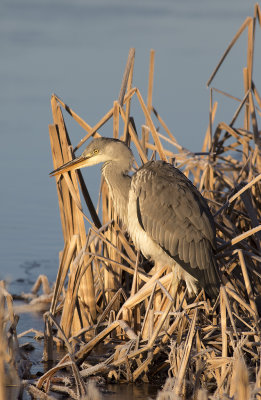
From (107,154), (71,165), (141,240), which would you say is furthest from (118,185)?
(141,240)

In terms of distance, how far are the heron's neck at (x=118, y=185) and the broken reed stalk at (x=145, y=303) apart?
0.11 m

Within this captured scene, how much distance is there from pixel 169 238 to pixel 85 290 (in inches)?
29.6

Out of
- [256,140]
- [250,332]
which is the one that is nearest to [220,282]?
[250,332]

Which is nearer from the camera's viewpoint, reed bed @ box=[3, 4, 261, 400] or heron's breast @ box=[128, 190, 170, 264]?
reed bed @ box=[3, 4, 261, 400]

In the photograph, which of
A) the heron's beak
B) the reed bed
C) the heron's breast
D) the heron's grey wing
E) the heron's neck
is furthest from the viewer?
the heron's neck

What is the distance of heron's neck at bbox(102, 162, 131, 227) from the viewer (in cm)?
544

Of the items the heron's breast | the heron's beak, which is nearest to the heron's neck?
the heron's breast

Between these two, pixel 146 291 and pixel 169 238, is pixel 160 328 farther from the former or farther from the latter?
pixel 169 238

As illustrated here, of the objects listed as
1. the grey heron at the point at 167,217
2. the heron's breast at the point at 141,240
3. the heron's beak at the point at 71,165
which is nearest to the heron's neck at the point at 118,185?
the grey heron at the point at 167,217

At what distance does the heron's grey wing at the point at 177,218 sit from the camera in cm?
482

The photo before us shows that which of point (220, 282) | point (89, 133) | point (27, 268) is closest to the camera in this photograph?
point (220, 282)

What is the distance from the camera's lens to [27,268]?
8672 mm

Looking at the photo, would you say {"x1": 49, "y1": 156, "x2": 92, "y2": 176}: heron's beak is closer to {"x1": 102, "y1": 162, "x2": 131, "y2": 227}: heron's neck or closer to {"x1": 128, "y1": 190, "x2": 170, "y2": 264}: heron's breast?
{"x1": 102, "y1": 162, "x2": 131, "y2": 227}: heron's neck

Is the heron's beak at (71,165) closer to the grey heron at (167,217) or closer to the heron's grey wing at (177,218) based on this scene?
the grey heron at (167,217)
